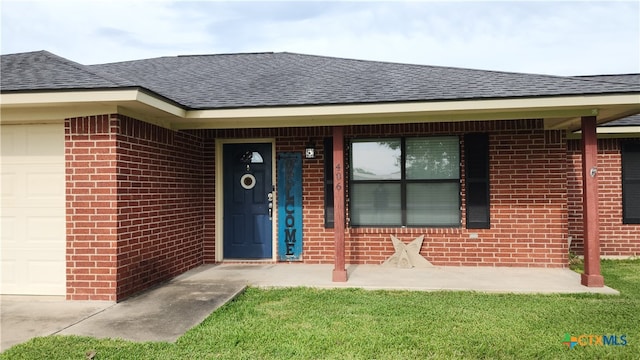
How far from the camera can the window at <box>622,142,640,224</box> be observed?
7930 mm

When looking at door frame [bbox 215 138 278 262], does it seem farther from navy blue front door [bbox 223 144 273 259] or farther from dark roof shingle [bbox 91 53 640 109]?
dark roof shingle [bbox 91 53 640 109]

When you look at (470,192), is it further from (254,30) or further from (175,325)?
(254,30)

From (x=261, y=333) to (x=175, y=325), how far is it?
88 centimetres

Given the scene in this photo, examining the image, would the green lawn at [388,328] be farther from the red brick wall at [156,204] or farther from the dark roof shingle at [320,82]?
the dark roof shingle at [320,82]

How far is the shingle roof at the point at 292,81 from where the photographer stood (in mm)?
5023

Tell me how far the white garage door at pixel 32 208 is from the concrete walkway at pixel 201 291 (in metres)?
0.31

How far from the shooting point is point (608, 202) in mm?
7980

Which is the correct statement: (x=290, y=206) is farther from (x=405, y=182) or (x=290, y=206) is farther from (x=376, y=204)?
(x=405, y=182)

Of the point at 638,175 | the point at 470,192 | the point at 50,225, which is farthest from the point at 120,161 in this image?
the point at 638,175

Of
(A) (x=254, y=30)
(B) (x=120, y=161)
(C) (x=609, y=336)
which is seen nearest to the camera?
(C) (x=609, y=336)

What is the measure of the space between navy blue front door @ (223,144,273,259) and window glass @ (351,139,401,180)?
159 centimetres

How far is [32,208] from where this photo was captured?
5.02m

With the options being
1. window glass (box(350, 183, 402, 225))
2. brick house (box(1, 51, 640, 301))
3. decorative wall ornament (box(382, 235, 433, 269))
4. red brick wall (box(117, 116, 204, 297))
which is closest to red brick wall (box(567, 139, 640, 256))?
brick house (box(1, 51, 640, 301))

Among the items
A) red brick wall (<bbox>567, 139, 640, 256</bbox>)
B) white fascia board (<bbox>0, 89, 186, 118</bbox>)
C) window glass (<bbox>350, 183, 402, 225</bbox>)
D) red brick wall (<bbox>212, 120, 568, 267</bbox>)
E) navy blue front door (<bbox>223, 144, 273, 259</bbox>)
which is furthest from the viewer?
red brick wall (<bbox>567, 139, 640, 256</bbox>)
